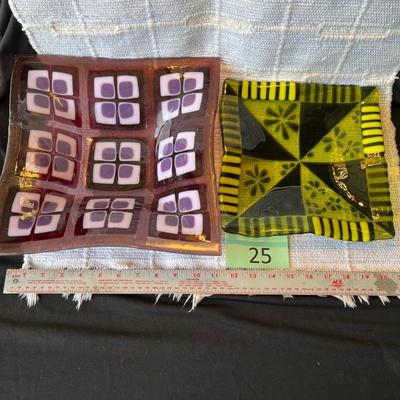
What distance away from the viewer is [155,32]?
84 centimetres

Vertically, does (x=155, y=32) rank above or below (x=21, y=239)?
above

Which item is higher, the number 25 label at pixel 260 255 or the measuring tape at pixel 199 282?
the number 25 label at pixel 260 255

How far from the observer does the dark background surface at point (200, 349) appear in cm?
74

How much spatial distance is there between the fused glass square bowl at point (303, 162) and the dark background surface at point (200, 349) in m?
0.13

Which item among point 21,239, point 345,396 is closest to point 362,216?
point 345,396

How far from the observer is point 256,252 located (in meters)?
0.83

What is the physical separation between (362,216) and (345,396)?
282 mm

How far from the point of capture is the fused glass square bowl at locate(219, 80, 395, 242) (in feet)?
2.70

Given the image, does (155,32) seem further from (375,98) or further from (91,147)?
(375,98)

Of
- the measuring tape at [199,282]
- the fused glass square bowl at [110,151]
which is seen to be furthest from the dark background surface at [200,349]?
the fused glass square bowl at [110,151]

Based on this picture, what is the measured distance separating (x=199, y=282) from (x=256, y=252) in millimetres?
108

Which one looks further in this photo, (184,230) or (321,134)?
(321,134)

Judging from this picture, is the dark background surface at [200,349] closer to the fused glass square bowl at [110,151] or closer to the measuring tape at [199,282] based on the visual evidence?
the measuring tape at [199,282]

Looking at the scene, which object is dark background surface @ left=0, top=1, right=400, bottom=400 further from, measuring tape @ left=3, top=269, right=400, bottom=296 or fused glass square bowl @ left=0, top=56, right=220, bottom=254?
fused glass square bowl @ left=0, top=56, right=220, bottom=254
